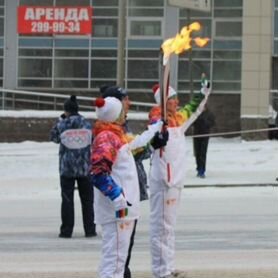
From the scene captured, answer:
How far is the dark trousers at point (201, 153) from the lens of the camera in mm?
19266

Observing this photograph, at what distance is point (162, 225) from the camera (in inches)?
314

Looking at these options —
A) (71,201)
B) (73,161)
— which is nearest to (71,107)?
(73,161)

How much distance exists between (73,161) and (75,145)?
0.71 feet

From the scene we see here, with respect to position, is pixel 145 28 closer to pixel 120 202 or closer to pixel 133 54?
pixel 133 54

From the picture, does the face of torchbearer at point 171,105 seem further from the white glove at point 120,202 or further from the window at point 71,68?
the window at point 71,68

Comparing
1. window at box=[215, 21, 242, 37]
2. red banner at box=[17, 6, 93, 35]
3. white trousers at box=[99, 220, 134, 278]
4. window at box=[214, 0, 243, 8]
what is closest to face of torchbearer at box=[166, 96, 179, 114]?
white trousers at box=[99, 220, 134, 278]

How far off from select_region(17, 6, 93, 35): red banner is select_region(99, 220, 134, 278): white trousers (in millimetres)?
→ 24244

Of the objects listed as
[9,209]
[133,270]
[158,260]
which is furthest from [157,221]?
[9,209]

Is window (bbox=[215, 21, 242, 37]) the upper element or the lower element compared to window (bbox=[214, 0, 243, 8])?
lower

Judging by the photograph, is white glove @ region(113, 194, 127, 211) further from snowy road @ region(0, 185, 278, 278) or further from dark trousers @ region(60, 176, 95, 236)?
dark trousers @ region(60, 176, 95, 236)

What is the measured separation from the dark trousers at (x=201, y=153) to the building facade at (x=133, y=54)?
9.68m

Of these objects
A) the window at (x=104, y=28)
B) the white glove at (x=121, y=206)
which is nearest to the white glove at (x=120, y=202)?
the white glove at (x=121, y=206)

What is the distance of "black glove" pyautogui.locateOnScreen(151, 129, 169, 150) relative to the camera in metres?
7.29

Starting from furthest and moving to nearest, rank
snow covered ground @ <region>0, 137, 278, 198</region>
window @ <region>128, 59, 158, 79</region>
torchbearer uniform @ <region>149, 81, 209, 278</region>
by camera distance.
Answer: window @ <region>128, 59, 158, 79</region>
snow covered ground @ <region>0, 137, 278, 198</region>
torchbearer uniform @ <region>149, 81, 209, 278</region>
